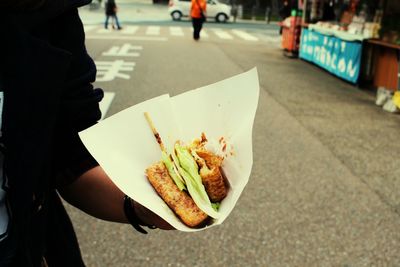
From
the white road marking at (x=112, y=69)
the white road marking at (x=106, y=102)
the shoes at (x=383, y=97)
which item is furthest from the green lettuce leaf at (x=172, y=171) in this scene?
the white road marking at (x=112, y=69)

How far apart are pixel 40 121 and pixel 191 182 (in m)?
0.31

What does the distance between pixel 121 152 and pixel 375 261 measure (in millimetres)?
2319

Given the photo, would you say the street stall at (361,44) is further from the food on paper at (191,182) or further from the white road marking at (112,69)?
the food on paper at (191,182)

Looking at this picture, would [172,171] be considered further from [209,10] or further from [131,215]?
[209,10]

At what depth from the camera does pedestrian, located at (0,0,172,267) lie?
2.81 ft

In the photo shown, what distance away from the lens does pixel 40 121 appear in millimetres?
878

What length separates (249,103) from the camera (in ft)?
3.22

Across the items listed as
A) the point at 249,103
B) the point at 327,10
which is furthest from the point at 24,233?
the point at 327,10

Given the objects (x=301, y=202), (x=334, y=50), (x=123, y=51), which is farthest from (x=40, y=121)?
(x=123, y=51)

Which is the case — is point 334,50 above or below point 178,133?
below

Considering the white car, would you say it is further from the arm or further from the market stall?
the arm

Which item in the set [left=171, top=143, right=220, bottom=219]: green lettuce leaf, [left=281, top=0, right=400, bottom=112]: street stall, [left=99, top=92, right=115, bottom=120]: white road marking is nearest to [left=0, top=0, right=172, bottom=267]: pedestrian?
[left=171, top=143, right=220, bottom=219]: green lettuce leaf

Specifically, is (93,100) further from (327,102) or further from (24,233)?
(327,102)

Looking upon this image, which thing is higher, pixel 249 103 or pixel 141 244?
pixel 249 103
